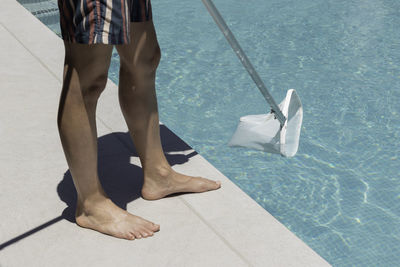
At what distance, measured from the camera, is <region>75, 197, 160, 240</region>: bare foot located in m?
2.05

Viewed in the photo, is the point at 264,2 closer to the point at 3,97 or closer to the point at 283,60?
the point at 283,60

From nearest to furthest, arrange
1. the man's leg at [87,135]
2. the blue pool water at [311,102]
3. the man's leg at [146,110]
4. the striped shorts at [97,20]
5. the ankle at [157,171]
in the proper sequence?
the striped shorts at [97,20], the man's leg at [87,135], the man's leg at [146,110], the ankle at [157,171], the blue pool water at [311,102]

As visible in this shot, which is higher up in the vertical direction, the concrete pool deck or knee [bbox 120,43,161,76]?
knee [bbox 120,43,161,76]

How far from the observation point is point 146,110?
82.4 inches

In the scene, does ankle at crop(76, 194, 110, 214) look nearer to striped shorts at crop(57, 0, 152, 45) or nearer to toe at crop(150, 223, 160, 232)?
toe at crop(150, 223, 160, 232)

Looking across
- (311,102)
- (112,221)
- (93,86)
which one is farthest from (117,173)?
(311,102)

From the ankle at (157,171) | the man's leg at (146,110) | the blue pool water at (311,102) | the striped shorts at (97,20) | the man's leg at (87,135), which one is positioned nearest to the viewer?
the striped shorts at (97,20)

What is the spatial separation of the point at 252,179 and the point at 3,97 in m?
1.46

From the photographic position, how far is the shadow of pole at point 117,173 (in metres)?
2.24

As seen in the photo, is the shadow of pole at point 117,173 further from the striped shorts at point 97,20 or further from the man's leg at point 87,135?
the striped shorts at point 97,20

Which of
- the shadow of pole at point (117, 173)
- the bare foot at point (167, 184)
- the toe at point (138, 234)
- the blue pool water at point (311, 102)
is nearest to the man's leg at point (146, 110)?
the bare foot at point (167, 184)

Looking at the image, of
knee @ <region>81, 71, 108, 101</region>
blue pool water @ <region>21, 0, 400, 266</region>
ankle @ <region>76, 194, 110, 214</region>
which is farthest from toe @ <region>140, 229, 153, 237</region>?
blue pool water @ <region>21, 0, 400, 266</region>

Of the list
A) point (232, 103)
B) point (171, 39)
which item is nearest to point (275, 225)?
point (232, 103)

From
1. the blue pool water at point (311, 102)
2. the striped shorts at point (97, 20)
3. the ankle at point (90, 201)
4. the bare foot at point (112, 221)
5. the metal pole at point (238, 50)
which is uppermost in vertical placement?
the striped shorts at point (97, 20)
